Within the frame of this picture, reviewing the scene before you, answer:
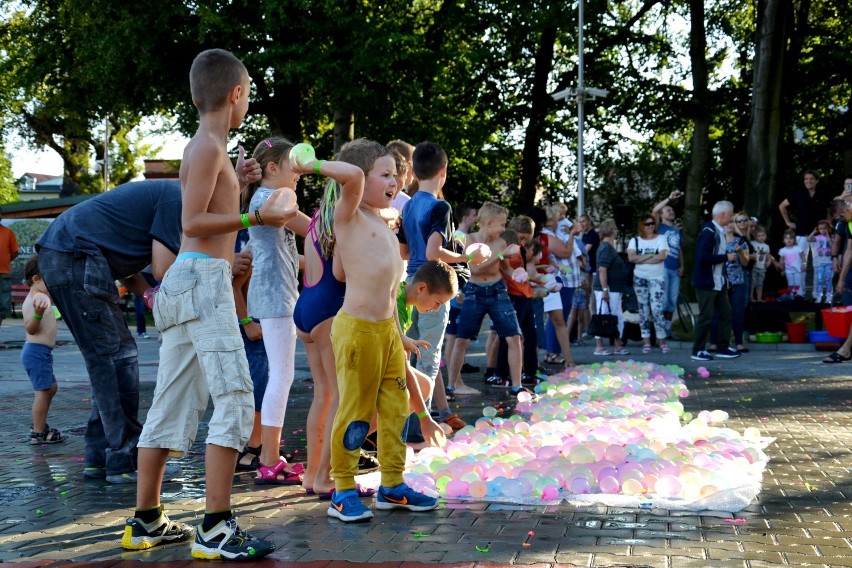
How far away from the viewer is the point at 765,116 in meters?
22.5

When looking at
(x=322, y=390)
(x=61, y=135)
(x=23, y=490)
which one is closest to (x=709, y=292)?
(x=322, y=390)

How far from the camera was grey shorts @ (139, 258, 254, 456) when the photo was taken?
414 centimetres

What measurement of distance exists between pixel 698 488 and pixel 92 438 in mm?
3543

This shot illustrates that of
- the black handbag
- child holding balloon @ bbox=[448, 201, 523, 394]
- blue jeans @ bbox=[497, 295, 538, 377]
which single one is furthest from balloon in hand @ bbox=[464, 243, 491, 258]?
the black handbag

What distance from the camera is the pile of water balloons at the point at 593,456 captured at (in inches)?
201

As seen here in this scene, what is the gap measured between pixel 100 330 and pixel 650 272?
9.67 meters

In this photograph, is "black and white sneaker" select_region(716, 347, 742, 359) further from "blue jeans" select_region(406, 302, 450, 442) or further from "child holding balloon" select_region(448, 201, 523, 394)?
"blue jeans" select_region(406, 302, 450, 442)

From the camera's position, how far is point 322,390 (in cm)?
542

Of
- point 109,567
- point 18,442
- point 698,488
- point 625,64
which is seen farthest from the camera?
point 625,64

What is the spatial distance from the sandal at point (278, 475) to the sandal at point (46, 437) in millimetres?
2357

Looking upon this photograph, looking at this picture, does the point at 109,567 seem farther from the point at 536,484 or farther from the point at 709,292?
the point at 709,292

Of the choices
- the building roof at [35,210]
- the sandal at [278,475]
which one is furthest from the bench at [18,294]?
the sandal at [278,475]

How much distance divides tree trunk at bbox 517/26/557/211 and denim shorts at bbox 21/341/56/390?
24.5 m

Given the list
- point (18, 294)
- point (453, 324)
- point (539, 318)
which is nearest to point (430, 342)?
Result: point (453, 324)
